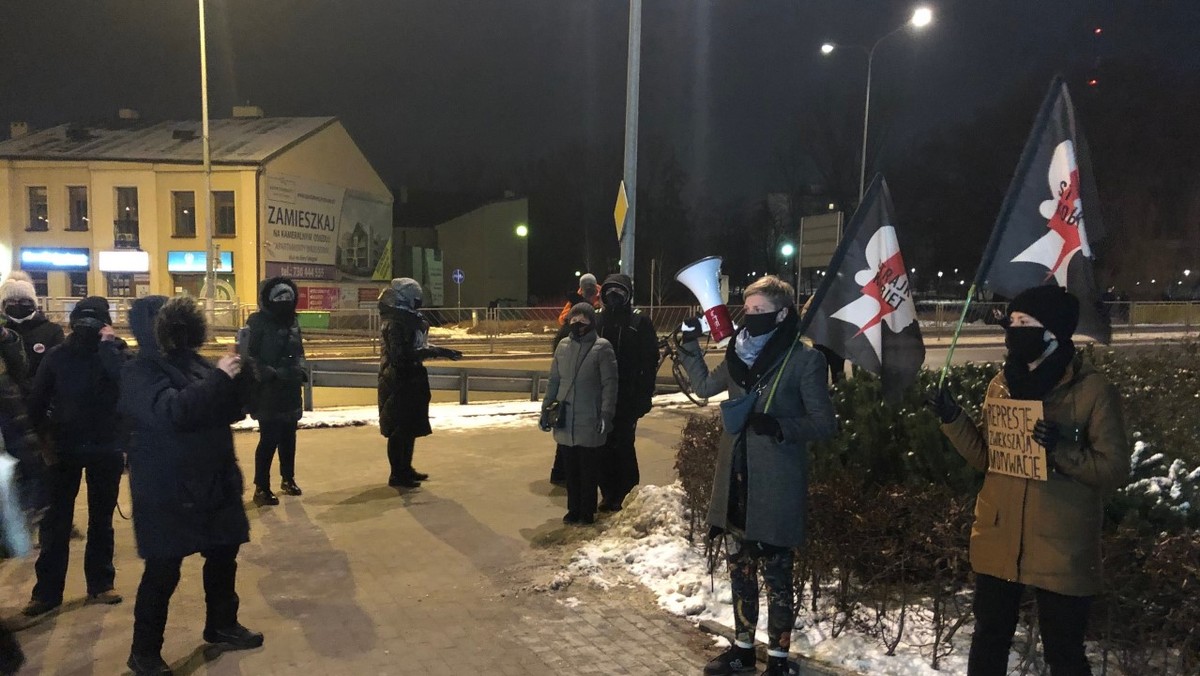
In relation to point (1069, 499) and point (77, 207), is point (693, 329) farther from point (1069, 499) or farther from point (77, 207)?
point (77, 207)

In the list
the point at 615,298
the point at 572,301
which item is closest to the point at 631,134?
the point at 572,301

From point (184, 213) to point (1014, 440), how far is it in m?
42.2

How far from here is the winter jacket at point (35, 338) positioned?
536 cm

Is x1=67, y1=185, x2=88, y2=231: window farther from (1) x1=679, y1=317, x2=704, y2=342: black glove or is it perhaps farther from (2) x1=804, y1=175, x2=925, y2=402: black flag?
(2) x1=804, y1=175, x2=925, y2=402: black flag

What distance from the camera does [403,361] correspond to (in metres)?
7.59

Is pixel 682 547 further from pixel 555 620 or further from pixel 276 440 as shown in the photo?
pixel 276 440

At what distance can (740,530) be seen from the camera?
3.95 metres

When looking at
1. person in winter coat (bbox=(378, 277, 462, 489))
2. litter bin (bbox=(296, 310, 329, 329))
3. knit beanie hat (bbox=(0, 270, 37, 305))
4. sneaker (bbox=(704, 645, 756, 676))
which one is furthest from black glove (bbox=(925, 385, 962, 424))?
litter bin (bbox=(296, 310, 329, 329))

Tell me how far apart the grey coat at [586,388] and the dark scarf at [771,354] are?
8.33 feet

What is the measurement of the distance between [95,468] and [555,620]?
2.99 meters

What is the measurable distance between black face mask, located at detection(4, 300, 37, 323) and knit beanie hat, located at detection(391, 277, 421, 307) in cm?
290

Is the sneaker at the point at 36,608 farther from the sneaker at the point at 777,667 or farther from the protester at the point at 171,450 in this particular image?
the sneaker at the point at 777,667

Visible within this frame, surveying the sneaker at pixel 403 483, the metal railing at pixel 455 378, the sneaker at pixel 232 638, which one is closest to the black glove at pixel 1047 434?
the sneaker at pixel 232 638

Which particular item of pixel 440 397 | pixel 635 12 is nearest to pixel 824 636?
pixel 635 12
